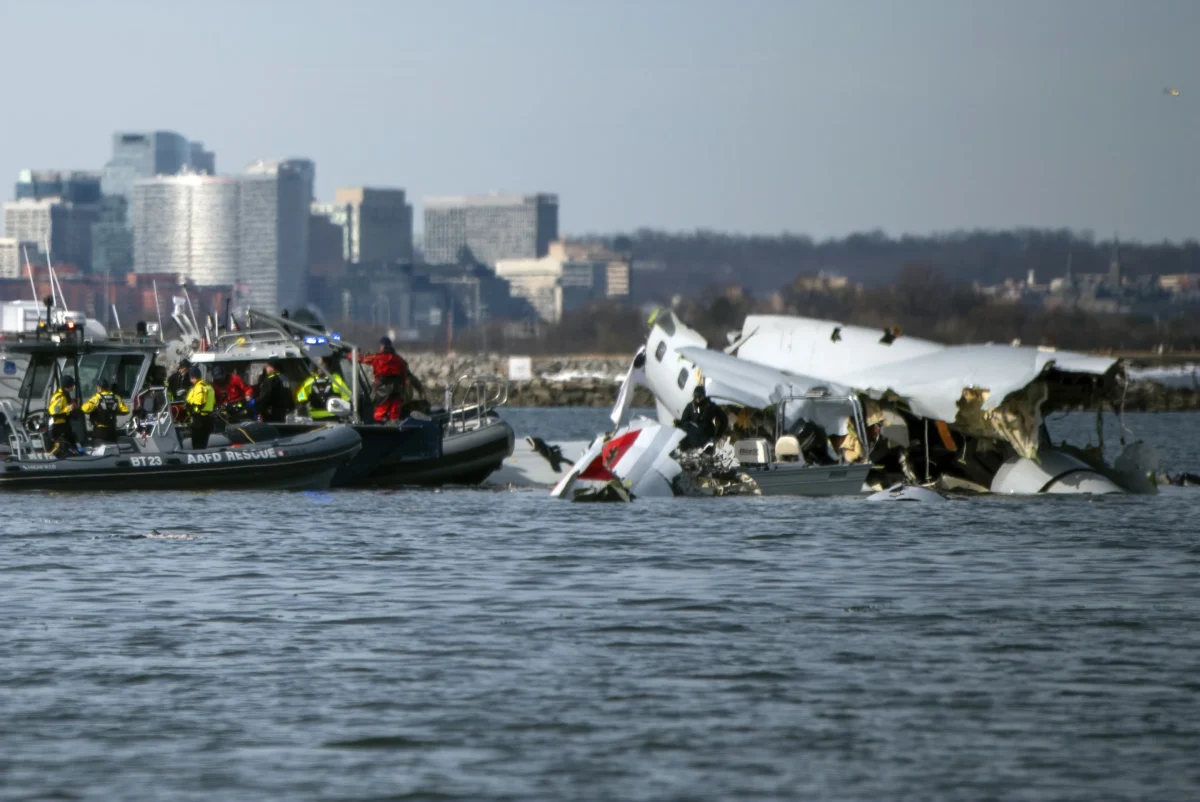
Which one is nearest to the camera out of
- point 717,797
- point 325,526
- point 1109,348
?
point 717,797

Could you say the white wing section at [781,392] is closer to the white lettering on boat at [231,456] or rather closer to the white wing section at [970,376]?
the white wing section at [970,376]

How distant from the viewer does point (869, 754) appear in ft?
33.7

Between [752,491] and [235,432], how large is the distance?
24.9 ft

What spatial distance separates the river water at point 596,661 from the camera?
991cm

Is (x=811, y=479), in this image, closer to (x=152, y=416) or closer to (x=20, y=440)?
(x=152, y=416)

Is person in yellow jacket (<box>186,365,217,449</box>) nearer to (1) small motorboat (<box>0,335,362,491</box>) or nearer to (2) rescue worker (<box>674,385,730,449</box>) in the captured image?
(1) small motorboat (<box>0,335,362,491</box>)

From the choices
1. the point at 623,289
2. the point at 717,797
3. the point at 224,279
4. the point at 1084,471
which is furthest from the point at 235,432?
the point at 224,279

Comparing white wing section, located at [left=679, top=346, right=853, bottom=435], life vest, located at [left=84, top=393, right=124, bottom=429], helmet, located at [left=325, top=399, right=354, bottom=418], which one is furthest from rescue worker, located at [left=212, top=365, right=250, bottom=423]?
white wing section, located at [left=679, top=346, right=853, bottom=435]

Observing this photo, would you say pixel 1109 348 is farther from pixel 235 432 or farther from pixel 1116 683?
pixel 1116 683

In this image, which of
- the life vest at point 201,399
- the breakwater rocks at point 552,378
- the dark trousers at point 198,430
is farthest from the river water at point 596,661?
the breakwater rocks at point 552,378

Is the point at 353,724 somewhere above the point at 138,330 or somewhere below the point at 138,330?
below

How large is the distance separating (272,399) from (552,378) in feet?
305

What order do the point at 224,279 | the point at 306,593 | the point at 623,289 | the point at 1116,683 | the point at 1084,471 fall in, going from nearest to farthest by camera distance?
the point at 1116,683
the point at 306,593
the point at 1084,471
the point at 623,289
the point at 224,279

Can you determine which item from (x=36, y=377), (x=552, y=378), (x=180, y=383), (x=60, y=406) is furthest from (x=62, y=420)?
(x=552, y=378)
